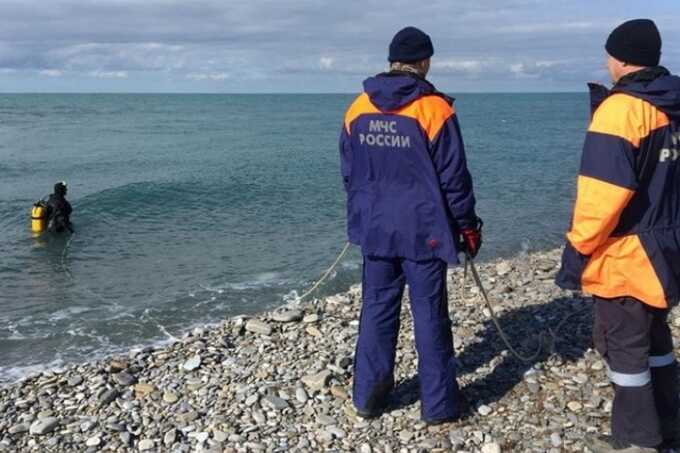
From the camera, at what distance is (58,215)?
47.4ft

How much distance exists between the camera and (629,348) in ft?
13.7

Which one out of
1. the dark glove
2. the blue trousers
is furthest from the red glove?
the blue trousers

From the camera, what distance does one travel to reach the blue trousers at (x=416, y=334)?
4.89 m

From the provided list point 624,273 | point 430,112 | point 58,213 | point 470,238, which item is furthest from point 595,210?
point 58,213

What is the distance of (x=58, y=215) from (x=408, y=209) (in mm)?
11633

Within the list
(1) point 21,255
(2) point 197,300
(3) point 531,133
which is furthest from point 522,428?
(3) point 531,133

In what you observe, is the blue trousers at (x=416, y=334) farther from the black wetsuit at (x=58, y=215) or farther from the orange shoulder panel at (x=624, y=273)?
the black wetsuit at (x=58, y=215)

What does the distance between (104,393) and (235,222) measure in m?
11.0

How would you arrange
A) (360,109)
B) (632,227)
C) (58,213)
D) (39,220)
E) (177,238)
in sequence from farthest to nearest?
(177,238), (39,220), (58,213), (360,109), (632,227)

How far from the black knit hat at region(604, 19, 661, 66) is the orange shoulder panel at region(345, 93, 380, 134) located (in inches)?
62.2

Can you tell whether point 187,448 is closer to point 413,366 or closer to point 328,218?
point 413,366

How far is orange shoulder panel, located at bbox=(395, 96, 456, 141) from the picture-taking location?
4543 mm

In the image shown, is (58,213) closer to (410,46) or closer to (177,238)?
(177,238)

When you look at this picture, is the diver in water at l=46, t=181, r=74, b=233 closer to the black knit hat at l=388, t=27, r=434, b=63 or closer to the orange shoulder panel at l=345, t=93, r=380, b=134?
the orange shoulder panel at l=345, t=93, r=380, b=134
